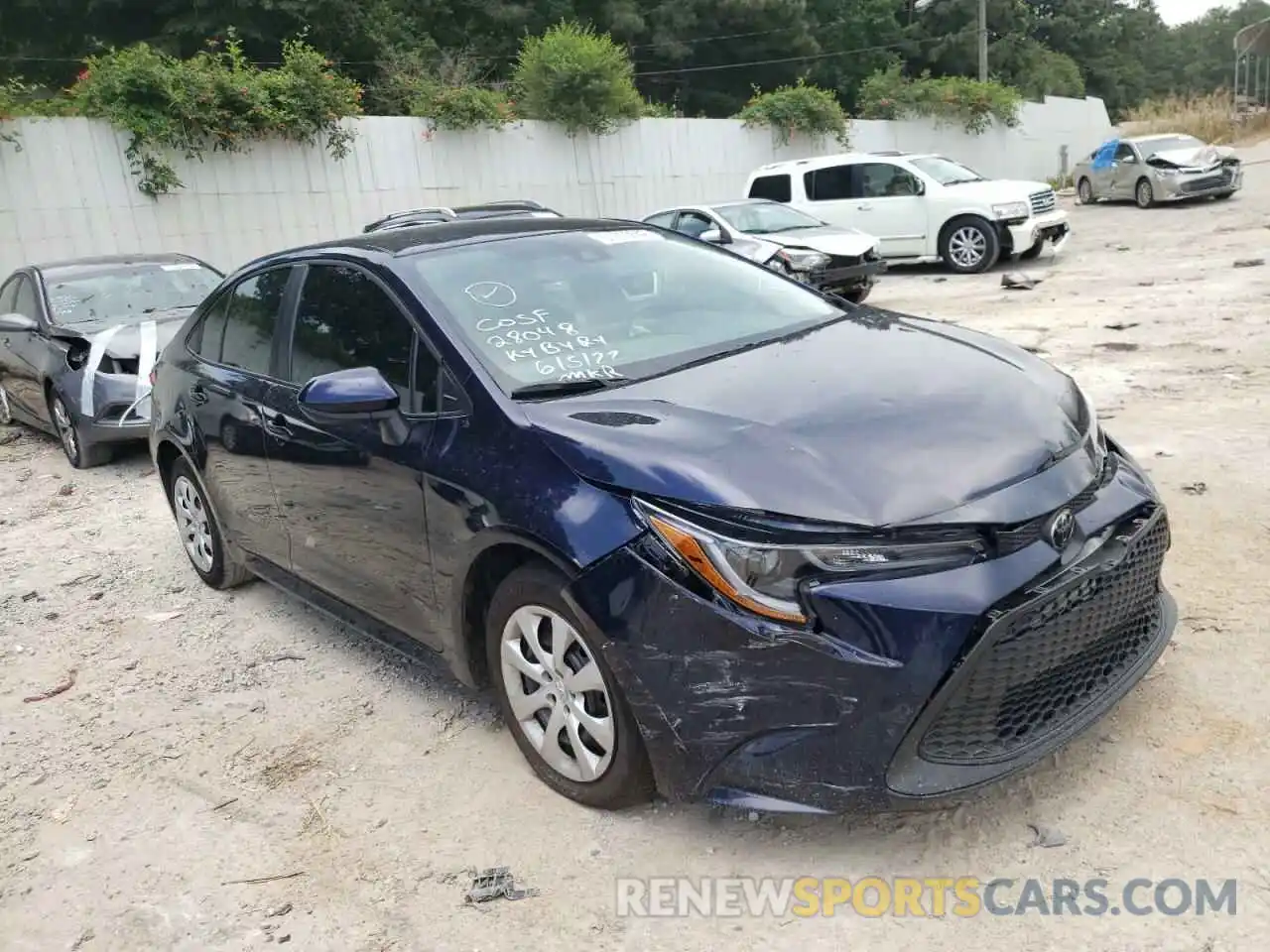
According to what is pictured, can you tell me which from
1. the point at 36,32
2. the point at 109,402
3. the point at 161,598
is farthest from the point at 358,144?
the point at 36,32

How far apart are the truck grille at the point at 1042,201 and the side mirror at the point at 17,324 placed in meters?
12.2

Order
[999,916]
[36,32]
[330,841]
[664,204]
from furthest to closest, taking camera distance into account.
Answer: [36,32], [664,204], [330,841], [999,916]

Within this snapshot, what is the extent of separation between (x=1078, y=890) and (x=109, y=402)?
6.97m

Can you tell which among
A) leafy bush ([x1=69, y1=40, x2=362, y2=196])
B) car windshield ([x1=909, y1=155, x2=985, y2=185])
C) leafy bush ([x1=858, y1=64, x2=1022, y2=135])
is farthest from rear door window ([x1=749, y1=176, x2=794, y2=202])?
leafy bush ([x1=858, y1=64, x2=1022, y2=135])

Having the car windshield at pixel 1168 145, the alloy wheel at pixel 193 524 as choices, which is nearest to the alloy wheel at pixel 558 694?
the alloy wheel at pixel 193 524

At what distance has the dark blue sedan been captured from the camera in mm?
2355

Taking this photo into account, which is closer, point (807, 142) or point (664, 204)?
point (664, 204)

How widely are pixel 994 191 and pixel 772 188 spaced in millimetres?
3475

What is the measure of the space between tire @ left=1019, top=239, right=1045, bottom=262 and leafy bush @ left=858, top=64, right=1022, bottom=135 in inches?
→ 550

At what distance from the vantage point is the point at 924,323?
12.5 ft

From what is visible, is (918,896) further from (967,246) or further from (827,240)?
(967,246)

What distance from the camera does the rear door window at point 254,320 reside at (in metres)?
4.09

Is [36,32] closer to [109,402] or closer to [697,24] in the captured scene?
[697,24]

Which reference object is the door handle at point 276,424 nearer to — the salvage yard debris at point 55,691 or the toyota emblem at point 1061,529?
the salvage yard debris at point 55,691
